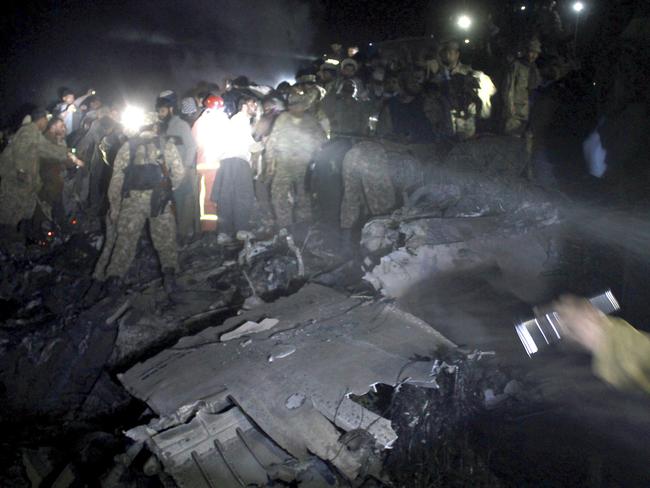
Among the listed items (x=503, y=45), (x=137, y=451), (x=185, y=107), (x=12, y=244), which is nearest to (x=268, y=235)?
(x=185, y=107)

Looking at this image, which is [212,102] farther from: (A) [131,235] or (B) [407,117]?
(B) [407,117]

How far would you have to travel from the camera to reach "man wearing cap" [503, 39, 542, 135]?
752 centimetres

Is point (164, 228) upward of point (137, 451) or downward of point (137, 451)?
upward

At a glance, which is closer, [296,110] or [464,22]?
[296,110]

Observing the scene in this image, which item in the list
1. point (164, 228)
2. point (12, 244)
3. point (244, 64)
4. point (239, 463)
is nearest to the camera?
point (239, 463)

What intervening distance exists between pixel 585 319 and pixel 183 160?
20.0 ft

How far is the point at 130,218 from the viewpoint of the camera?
6.57 m

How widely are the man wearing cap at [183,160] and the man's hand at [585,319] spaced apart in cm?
586

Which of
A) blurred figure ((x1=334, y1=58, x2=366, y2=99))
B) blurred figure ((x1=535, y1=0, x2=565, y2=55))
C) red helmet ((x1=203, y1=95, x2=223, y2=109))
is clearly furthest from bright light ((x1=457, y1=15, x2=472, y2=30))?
red helmet ((x1=203, y1=95, x2=223, y2=109))

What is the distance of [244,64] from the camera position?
13.7 meters

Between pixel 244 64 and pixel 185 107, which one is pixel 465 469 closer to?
pixel 185 107

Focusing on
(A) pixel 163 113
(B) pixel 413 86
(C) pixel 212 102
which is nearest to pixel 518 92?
(B) pixel 413 86

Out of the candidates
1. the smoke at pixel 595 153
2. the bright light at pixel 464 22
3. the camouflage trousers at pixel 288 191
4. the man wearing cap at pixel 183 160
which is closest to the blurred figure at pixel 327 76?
the camouflage trousers at pixel 288 191

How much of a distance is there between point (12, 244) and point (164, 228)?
9.24ft
